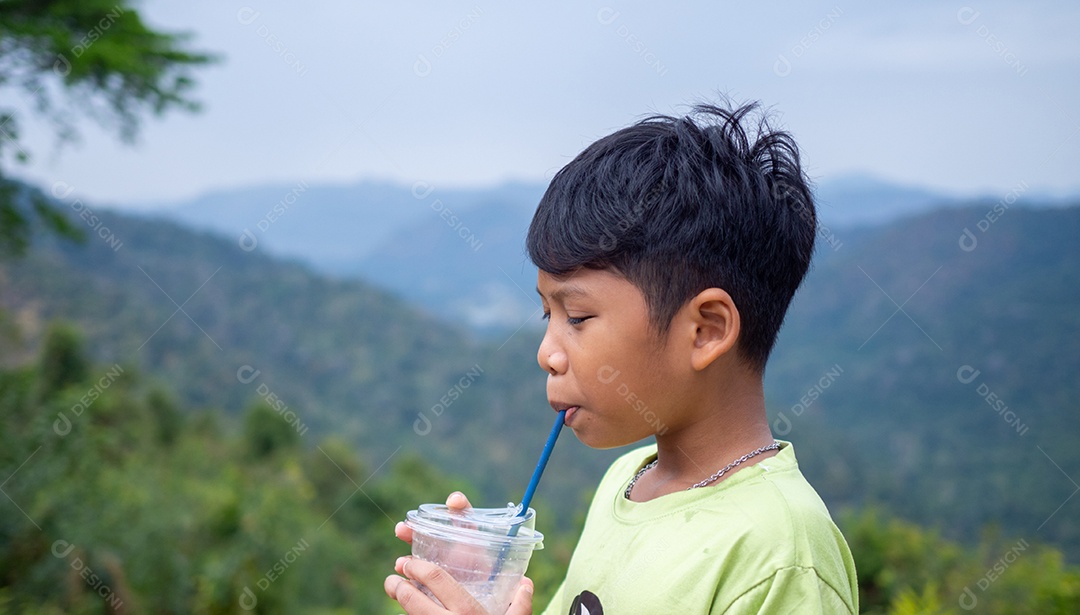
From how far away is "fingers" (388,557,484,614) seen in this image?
99 centimetres

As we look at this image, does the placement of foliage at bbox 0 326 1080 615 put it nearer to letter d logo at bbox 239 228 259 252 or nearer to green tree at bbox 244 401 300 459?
letter d logo at bbox 239 228 259 252

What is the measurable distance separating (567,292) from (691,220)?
0.19 m

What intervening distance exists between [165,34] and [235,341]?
1474 cm

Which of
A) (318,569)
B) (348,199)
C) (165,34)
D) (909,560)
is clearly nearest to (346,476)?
(318,569)

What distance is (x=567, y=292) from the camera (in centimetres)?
110

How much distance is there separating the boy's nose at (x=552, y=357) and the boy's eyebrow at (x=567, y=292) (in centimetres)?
5

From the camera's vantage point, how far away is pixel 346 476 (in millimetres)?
11031

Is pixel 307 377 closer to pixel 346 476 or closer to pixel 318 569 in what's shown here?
pixel 346 476

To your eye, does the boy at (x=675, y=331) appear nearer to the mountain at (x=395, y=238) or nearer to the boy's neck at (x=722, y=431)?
the boy's neck at (x=722, y=431)

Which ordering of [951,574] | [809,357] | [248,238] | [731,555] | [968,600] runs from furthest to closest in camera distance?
[809,357]
[248,238]
[951,574]
[968,600]
[731,555]

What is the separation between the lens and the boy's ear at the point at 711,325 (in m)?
1.06

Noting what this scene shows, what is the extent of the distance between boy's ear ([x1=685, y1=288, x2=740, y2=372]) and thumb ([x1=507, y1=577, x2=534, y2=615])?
348mm

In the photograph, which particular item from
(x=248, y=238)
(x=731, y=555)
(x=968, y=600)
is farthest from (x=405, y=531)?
(x=248, y=238)

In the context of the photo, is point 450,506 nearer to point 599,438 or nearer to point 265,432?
point 599,438
